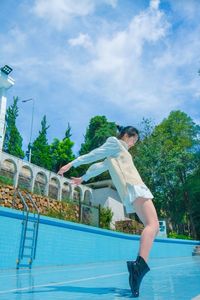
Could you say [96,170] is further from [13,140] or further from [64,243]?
[13,140]

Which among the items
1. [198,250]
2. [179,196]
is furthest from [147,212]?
[179,196]

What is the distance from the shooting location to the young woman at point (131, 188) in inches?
91.9

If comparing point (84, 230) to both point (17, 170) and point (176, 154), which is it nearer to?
point (17, 170)

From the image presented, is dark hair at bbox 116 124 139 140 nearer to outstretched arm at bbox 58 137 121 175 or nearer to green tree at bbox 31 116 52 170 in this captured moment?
outstretched arm at bbox 58 137 121 175

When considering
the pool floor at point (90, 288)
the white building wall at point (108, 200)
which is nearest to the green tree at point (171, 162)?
the white building wall at point (108, 200)

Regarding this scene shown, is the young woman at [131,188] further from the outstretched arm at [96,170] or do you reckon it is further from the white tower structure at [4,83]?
the white tower structure at [4,83]

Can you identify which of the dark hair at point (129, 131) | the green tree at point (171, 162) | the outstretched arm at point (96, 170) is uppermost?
the green tree at point (171, 162)

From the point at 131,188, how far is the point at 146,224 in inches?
12.7

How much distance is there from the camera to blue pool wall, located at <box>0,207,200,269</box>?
5.48 metres

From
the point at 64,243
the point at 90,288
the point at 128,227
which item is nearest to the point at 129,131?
the point at 90,288

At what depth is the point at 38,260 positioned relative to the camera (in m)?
6.25

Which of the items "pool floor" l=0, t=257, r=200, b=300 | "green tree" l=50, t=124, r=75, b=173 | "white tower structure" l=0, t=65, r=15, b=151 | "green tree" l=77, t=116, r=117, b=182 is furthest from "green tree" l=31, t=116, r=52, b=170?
"pool floor" l=0, t=257, r=200, b=300

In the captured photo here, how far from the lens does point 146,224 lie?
2494 millimetres

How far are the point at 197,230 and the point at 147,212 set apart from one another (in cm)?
2812
